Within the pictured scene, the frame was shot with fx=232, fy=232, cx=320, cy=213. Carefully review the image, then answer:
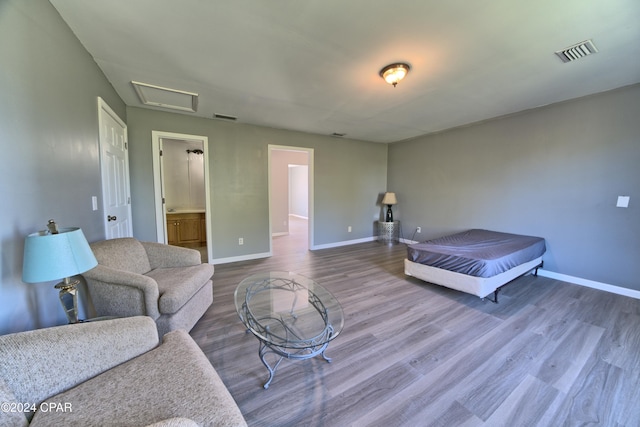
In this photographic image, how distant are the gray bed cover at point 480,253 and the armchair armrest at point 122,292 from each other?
2.84m

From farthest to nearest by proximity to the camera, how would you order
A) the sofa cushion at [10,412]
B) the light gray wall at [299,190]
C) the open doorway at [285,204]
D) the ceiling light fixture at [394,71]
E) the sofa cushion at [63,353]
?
1. the light gray wall at [299,190]
2. the open doorway at [285,204]
3. the ceiling light fixture at [394,71]
4. the sofa cushion at [63,353]
5. the sofa cushion at [10,412]

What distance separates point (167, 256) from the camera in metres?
2.38

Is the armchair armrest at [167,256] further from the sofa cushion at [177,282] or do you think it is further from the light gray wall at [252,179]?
the light gray wall at [252,179]

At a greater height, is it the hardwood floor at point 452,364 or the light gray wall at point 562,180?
the light gray wall at point 562,180

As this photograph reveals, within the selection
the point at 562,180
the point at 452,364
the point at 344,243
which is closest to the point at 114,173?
the point at 452,364

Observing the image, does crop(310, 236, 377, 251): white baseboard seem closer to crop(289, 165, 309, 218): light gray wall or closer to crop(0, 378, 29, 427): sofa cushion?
crop(0, 378, 29, 427): sofa cushion

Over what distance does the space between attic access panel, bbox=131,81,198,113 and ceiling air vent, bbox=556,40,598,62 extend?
146 inches

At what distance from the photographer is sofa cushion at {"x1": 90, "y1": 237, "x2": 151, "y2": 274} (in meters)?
1.89

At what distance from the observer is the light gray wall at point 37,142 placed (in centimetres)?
114

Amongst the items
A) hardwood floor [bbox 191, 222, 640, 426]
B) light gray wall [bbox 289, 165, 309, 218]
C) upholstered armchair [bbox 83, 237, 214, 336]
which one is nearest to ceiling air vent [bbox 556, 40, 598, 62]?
hardwood floor [bbox 191, 222, 640, 426]

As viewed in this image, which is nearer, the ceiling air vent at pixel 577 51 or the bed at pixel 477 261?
the ceiling air vent at pixel 577 51

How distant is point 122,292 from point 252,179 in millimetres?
2782

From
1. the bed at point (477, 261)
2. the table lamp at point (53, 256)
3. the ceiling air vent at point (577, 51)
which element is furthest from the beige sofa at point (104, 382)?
the ceiling air vent at point (577, 51)

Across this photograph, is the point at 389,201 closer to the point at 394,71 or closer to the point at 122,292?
the point at 394,71
